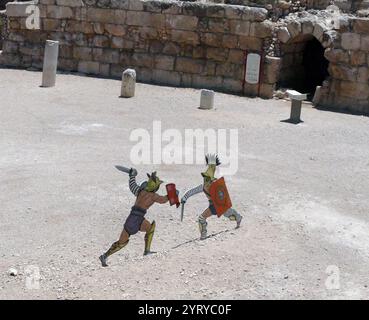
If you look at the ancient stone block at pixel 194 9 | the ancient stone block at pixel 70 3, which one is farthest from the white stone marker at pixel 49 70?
the ancient stone block at pixel 194 9

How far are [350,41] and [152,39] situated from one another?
5.31 m

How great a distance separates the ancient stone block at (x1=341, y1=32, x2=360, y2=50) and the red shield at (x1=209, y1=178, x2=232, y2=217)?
9.12 meters

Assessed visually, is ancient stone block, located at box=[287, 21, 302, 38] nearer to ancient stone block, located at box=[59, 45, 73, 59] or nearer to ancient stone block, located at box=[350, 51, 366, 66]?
ancient stone block, located at box=[350, 51, 366, 66]

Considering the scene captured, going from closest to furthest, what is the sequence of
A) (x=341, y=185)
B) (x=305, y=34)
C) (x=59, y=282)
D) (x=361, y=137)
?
1. (x=59, y=282)
2. (x=341, y=185)
3. (x=361, y=137)
4. (x=305, y=34)

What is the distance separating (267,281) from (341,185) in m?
3.79

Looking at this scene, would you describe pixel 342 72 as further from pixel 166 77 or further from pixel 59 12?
pixel 59 12

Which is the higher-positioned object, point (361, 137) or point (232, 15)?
point (232, 15)

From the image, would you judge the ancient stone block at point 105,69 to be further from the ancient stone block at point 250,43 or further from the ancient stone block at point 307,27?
the ancient stone block at point 307,27

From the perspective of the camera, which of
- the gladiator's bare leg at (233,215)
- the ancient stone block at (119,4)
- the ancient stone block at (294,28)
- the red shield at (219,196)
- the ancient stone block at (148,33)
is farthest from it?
the ancient stone block at (119,4)

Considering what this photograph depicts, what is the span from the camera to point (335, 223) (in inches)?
314

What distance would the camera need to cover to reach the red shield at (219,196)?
6.79 meters

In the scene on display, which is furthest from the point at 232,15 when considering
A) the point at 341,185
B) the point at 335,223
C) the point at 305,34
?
the point at 335,223
